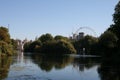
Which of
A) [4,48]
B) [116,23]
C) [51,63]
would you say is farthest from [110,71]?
[4,48]

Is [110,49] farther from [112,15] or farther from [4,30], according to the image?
[4,30]

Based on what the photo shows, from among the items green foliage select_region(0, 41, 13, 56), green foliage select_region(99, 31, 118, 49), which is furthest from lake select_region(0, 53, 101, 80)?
green foliage select_region(0, 41, 13, 56)

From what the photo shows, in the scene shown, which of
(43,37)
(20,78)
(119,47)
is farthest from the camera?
(43,37)

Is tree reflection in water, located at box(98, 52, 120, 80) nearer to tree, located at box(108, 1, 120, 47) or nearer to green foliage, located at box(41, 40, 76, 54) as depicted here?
tree, located at box(108, 1, 120, 47)

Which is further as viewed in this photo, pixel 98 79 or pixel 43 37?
pixel 43 37

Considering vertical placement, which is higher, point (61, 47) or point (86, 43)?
point (86, 43)

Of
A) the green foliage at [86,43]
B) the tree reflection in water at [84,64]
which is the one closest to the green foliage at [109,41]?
the tree reflection in water at [84,64]

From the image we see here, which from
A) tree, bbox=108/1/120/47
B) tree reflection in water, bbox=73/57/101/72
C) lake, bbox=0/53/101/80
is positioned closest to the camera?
lake, bbox=0/53/101/80

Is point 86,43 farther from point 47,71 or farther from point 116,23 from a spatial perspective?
point 47,71

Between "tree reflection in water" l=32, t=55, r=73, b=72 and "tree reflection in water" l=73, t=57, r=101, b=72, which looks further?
"tree reflection in water" l=73, t=57, r=101, b=72

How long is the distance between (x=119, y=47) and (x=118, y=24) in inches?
241

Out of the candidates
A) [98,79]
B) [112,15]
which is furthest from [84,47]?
[98,79]

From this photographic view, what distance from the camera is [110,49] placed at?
261 feet

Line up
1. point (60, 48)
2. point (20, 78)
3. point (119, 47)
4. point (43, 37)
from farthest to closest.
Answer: point (43, 37) < point (60, 48) < point (119, 47) < point (20, 78)
